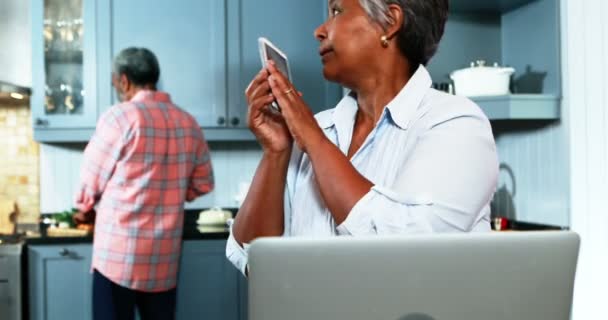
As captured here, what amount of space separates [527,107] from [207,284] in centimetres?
152

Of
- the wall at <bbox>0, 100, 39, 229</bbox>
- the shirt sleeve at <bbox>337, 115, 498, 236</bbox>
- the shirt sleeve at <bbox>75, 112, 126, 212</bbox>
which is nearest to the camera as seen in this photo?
the shirt sleeve at <bbox>337, 115, 498, 236</bbox>

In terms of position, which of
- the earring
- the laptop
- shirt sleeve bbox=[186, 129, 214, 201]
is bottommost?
the laptop

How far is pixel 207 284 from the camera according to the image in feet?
11.4

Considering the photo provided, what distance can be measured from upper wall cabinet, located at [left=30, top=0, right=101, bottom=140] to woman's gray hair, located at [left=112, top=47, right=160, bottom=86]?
0.60 m

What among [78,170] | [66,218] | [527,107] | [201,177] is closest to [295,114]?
[527,107]

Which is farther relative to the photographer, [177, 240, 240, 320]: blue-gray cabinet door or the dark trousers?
[177, 240, 240, 320]: blue-gray cabinet door

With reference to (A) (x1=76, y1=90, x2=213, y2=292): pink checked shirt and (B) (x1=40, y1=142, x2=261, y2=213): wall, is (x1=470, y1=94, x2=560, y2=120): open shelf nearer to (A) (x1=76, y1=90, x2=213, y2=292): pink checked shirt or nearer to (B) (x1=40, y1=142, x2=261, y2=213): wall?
(A) (x1=76, y1=90, x2=213, y2=292): pink checked shirt

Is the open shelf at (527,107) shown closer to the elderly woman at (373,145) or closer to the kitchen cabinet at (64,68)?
the elderly woman at (373,145)

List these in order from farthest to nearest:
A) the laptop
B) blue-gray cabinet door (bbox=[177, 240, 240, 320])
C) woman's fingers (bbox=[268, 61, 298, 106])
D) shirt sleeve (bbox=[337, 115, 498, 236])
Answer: blue-gray cabinet door (bbox=[177, 240, 240, 320]), woman's fingers (bbox=[268, 61, 298, 106]), shirt sleeve (bbox=[337, 115, 498, 236]), the laptop

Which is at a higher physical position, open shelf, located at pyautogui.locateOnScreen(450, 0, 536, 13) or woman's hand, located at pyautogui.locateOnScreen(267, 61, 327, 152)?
open shelf, located at pyautogui.locateOnScreen(450, 0, 536, 13)

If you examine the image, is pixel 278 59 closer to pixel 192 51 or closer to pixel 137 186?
pixel 137 186

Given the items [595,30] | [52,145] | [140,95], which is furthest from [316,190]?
[52,145]

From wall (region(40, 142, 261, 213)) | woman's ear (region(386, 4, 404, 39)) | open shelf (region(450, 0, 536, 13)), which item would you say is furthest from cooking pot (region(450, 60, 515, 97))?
woman's ear (region(386, 4, 404, 39))

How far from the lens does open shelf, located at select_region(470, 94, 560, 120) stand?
9.39ft
